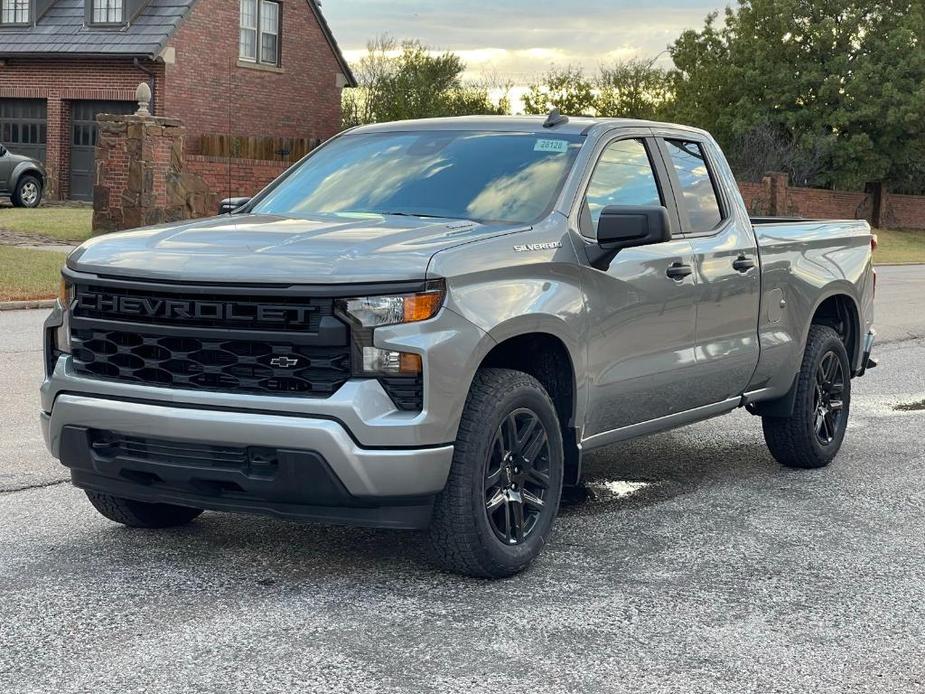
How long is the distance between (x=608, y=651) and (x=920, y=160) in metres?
49.2

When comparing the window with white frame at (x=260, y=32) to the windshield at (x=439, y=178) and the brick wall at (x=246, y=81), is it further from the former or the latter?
the windshield at (x=439, y=178)

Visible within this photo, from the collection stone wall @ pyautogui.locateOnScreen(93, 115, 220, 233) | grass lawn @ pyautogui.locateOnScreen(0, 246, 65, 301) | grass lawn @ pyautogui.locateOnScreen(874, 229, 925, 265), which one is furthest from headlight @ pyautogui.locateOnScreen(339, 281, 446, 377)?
grass lawn @ pyautogui.locateOnScreen(874, 229, 925, 265)

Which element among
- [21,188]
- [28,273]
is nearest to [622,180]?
[28,273]

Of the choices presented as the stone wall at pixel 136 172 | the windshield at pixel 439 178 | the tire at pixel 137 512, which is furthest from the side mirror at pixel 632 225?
the stone wall at pixel 136 172

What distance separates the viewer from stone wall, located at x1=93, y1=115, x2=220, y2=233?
977 inches

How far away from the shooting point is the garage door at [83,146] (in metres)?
36.8

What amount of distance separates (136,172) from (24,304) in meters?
8.60

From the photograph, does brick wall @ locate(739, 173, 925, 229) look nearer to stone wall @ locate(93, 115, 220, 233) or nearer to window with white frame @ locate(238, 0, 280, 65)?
window with white frame @ locate(238, 0, 280, 65)

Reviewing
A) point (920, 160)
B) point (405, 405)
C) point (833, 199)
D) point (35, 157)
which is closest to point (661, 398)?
point (405, 405)

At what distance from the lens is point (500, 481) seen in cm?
552

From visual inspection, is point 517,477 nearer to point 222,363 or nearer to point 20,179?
point 222,363

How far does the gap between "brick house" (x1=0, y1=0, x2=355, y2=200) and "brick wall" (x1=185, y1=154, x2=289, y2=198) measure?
683 centimetres

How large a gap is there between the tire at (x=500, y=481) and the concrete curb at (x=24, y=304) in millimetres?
12152

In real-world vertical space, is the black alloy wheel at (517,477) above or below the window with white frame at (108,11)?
below
